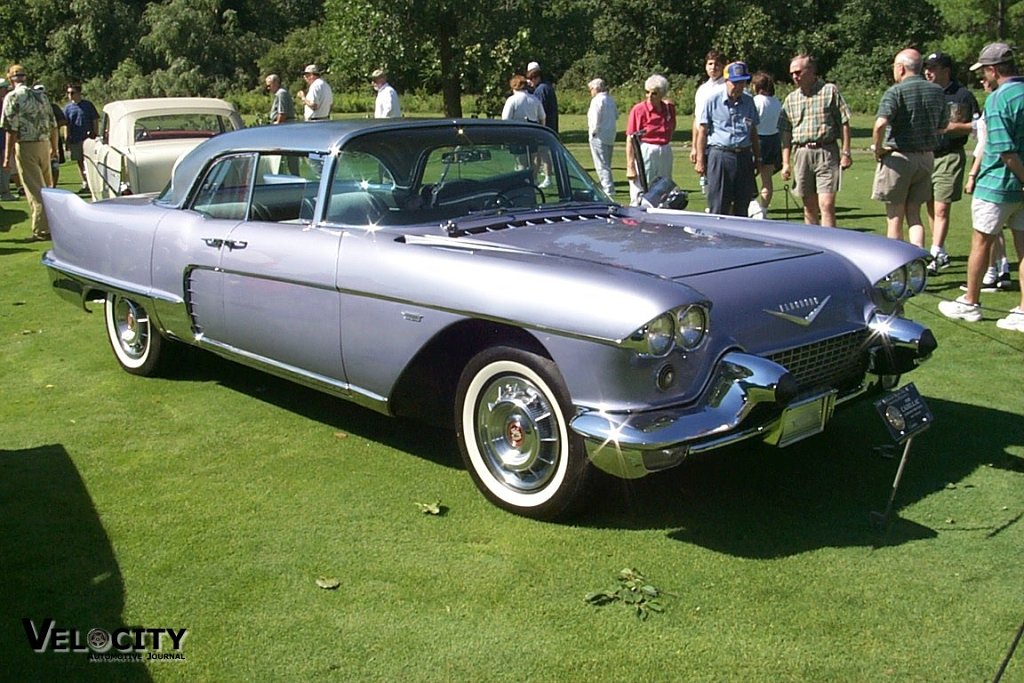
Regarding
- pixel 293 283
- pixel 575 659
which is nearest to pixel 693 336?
pixel 575 659

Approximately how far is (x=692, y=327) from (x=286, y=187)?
8.17ft

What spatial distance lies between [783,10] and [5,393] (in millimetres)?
55772

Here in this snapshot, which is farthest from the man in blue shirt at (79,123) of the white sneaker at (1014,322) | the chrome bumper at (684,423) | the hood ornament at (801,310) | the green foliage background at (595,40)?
the green foliage background at (595,40)

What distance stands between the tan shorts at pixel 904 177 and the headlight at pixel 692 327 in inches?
197

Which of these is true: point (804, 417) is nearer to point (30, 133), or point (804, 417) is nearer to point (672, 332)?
point (672, 332)

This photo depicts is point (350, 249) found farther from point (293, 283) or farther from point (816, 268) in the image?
point (816, 268)

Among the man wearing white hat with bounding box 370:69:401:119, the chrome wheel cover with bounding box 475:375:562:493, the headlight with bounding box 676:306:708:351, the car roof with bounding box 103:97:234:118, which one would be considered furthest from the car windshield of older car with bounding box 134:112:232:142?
the headlight with bounding box 676:306:708:351

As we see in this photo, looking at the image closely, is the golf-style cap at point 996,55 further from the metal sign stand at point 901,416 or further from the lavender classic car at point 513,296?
the metal sign stand at point 901,416

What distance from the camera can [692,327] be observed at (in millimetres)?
3852

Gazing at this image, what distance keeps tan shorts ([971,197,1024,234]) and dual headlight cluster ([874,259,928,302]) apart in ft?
7.86

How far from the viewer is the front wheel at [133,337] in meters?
6.35

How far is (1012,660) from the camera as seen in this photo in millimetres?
3195

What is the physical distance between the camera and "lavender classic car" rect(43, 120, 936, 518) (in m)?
3.84

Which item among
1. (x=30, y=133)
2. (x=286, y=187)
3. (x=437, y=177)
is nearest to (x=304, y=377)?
(x=286, y=187)
